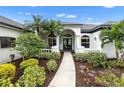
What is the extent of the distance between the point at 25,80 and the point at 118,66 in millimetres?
9269

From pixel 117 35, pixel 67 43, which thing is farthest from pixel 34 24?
pixel 117 35

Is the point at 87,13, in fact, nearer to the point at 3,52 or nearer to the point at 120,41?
the point at 120,41

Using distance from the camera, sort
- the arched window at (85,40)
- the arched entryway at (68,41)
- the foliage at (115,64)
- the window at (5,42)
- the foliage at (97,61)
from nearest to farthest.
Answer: the foliage at (97,61), the foliage at (115,64), the window at (5,42), the arched entryway at (68,41), the arched window at (85,40)

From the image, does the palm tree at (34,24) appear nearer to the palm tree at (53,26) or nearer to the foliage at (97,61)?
the palm tree at (53,26)

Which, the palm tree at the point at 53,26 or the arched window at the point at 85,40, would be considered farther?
the arched window at the point at 85,40

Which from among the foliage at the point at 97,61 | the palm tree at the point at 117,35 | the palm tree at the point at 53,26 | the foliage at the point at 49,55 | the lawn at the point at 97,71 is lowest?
the lawn at the point at 97,71

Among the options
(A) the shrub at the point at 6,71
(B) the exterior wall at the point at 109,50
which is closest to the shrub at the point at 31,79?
(A) the shrub at the point at 6,71

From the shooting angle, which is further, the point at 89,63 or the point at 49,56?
the point at 49,56

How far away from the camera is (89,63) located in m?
16.5

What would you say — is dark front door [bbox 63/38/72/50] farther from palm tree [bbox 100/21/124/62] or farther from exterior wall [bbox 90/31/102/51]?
palm tree [bbox 100/21/124/62]

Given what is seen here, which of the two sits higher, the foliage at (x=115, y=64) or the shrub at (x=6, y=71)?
the shrub at (x=6, y=71)

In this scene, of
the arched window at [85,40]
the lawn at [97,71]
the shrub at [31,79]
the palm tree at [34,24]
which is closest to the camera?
the shrub at [31,79]
